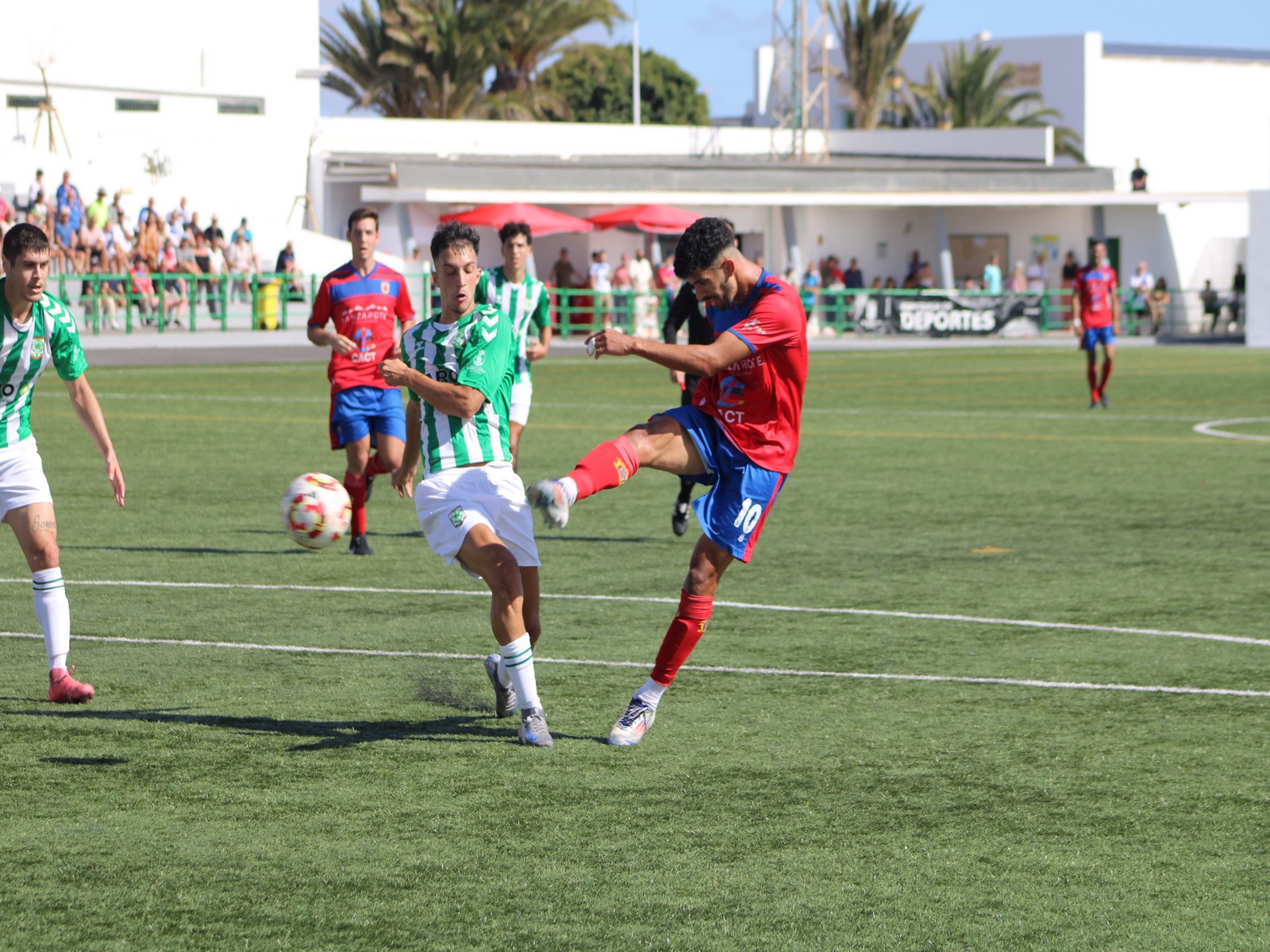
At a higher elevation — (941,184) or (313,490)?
(941,184)

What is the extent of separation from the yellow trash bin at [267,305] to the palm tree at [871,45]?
33.6m

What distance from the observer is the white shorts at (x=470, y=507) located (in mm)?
6750

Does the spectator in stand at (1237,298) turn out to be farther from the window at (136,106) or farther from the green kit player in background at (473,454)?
the green kit player in background at (473,454)

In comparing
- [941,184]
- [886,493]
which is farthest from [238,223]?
[886,493]

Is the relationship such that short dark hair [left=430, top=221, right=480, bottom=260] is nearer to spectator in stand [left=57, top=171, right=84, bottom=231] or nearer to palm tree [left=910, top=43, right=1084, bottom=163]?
spectator in stand [left=57, top=171, right=84, bottom=231]

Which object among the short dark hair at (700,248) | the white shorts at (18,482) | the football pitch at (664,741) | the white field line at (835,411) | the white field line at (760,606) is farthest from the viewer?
the white field line at (835,411)

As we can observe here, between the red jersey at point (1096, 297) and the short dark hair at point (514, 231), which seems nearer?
the short dark hair at point (514, 231)

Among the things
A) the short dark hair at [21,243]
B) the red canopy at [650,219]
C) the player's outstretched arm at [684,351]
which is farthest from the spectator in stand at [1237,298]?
the short dark hair at [21,243]

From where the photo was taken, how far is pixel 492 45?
5594 centimetres

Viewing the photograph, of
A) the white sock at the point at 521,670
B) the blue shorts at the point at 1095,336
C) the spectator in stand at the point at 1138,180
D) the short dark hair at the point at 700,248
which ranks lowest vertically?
the white sock at the point at 521,670

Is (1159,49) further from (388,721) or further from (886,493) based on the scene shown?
(388,721)

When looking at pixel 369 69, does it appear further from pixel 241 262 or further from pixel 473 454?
pixel 473 454

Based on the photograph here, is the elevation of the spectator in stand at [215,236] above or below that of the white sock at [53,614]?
above

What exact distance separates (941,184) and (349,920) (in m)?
50.0
